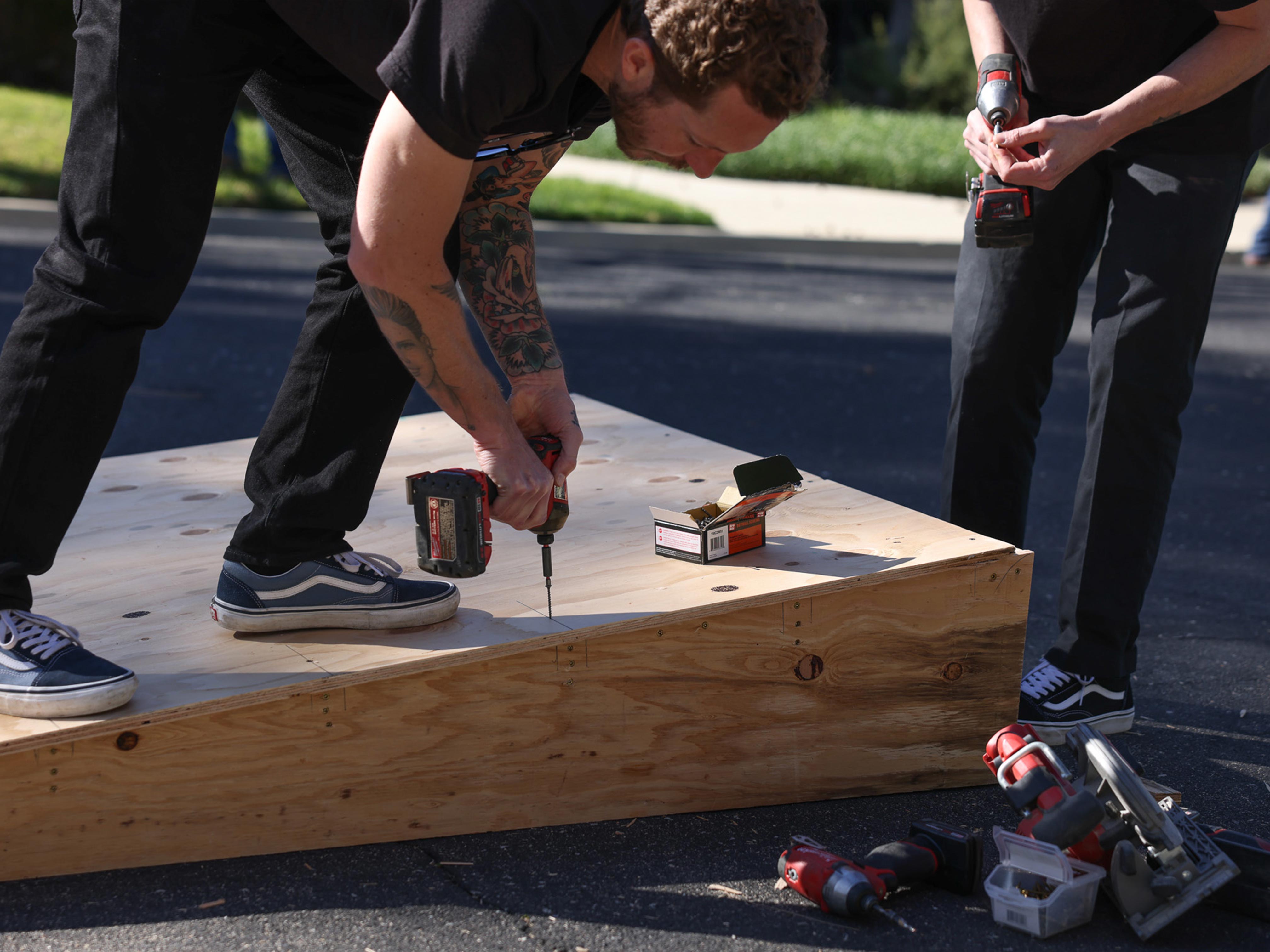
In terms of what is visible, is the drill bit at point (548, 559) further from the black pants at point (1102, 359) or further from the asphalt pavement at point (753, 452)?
the black pants at point (1102, 359)

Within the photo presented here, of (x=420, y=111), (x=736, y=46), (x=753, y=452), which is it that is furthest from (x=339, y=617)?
(x=753, y=452)

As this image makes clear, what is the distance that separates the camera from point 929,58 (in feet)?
54.9

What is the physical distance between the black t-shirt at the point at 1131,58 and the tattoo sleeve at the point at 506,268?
1055mm

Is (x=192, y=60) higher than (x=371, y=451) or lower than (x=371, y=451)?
higher

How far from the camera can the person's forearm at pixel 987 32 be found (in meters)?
2.70

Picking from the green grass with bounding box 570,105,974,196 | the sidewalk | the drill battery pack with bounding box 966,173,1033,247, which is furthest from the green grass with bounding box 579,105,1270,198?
the drill battery pack with bounding box 966,173,1033,247

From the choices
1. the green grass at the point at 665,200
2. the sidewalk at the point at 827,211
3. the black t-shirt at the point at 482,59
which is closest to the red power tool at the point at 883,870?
the black t-shirt at the point at 482,59

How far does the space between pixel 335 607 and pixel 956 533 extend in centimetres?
119

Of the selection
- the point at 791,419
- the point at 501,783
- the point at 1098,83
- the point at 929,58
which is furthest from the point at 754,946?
the point at 929,58

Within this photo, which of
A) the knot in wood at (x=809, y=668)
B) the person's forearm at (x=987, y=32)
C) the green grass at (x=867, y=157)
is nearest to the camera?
the knot in wood at (x=809, y=668)

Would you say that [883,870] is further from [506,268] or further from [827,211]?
[827,211]

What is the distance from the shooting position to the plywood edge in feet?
6.23

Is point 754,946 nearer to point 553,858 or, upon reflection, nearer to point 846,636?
point 553,858

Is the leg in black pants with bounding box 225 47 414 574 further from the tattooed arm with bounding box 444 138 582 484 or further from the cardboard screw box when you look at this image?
the cardboard screw box
